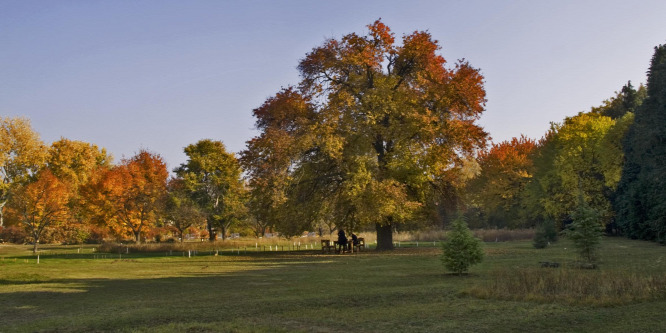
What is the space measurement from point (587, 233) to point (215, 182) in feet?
149

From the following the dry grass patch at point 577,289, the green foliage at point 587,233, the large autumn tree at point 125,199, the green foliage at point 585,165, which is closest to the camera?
the dry grass patch at point 577,289

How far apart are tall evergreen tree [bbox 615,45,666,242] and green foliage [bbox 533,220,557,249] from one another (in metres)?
6.97

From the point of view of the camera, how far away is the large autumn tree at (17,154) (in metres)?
70.6

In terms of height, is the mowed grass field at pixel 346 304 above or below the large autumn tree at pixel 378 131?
below

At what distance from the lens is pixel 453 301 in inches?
553

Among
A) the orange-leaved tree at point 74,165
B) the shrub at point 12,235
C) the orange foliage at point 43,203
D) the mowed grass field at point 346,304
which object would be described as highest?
the orange-leaved tree at point 74,165

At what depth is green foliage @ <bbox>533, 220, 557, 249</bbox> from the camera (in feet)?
121

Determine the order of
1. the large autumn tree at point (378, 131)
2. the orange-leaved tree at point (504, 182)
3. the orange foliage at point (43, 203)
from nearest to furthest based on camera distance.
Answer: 1. the large autumn tree at point (378, 131)
2. the orange foliage at point (43, 203)
3. the orange-leaved tree at point (504, 182)

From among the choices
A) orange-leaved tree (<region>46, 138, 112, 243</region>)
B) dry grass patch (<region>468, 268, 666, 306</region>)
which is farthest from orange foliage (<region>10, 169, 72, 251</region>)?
dry grass patch (<region>468, 268, 666, 306</region>)

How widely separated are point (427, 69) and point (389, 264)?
15.7 metres

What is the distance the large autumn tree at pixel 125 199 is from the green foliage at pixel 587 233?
45.3 meters

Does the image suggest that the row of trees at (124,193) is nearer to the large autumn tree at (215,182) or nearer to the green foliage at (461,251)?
the large autumn tree at (215,182)

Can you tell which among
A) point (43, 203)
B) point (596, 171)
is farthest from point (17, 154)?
point (596, 171)

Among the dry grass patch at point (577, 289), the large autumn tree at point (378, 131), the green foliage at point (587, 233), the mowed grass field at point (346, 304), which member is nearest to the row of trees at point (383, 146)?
the large autumn tree at point (378, 131)
